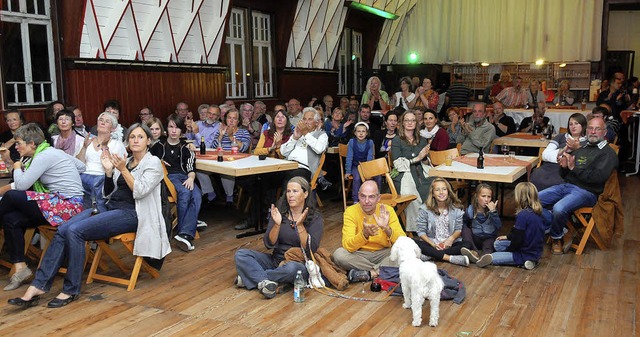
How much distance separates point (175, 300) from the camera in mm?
4293

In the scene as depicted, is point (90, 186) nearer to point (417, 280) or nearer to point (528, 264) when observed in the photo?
point (417, 280)

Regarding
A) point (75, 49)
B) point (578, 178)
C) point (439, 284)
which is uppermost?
point (75, 49)

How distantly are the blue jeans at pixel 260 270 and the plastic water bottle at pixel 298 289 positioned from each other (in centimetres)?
8

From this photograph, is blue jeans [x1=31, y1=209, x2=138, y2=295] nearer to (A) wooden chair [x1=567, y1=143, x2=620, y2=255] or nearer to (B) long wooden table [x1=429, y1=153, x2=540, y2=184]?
(B) long wooden table [x1=429, y1=153, x2=540, y2=184]

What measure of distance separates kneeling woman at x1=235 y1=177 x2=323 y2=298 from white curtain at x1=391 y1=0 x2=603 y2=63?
13832mm

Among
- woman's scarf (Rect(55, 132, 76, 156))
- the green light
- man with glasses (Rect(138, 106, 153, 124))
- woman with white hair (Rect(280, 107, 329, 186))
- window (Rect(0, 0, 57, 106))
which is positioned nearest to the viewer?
woman's scarf (Rect(55, 132, 76, 156))

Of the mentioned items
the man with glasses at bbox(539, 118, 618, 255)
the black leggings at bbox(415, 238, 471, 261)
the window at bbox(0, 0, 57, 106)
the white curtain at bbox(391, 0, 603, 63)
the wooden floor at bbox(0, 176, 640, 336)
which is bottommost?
the wooden floor at bbox(0, 176, 640, 336)

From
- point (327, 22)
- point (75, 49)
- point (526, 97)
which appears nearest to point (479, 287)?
point (75, 49)

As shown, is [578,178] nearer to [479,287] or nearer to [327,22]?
[479,287]

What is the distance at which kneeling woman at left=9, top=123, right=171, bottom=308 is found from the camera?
164 inches

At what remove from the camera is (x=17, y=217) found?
4551 mm

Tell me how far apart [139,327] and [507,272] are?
299 cm

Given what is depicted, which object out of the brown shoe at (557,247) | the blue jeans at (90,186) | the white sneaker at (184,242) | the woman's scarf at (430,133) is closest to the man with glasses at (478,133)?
the woman's scarf at (430,133)

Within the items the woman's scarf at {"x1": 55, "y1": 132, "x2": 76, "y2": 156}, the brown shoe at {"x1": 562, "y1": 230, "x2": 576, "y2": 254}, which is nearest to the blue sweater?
the brown shoe at {"x1": 562, "y1": 230, "x2": 576, "y2": 254}
